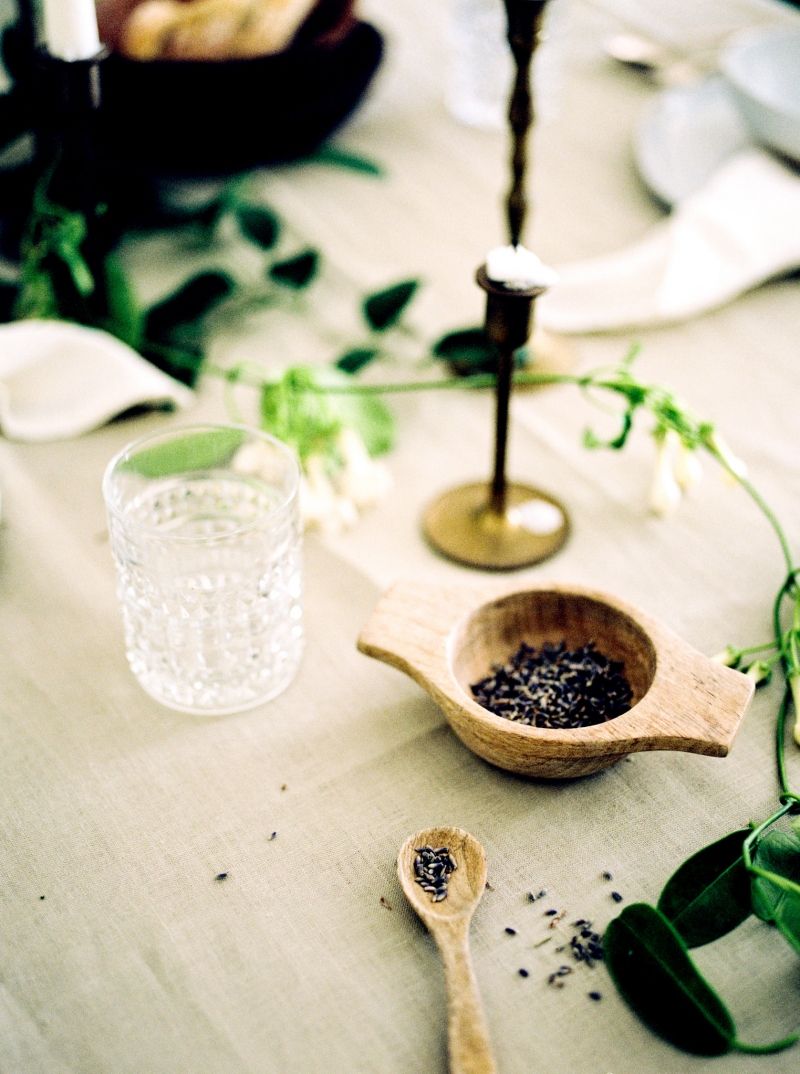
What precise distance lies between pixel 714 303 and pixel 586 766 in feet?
1.85

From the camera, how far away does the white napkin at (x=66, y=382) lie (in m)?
0.88

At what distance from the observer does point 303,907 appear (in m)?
0.56

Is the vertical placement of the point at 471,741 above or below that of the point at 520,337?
below

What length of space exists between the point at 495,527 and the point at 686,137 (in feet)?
2.04

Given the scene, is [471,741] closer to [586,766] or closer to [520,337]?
[586,766]

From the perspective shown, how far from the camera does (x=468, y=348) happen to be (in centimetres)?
93

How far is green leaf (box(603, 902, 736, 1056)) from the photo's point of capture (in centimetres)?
48

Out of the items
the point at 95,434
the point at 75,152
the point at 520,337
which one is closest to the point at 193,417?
the point at 95,434

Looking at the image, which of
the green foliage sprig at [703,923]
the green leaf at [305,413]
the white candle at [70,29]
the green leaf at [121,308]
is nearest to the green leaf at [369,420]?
the green leaf at [305,413]

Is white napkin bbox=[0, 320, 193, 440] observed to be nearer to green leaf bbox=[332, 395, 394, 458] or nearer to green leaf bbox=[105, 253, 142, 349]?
green leaf bbox=[105, 253, 142, 349]

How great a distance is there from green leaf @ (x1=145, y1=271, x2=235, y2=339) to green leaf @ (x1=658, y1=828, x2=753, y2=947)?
66 centimetres

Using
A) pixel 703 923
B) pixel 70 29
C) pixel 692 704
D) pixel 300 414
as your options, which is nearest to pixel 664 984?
pixel 703 923

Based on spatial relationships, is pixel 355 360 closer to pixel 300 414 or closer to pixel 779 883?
pixel 300 414

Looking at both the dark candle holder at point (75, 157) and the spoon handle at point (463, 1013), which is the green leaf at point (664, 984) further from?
the dark candle holder at point (75, 157)
